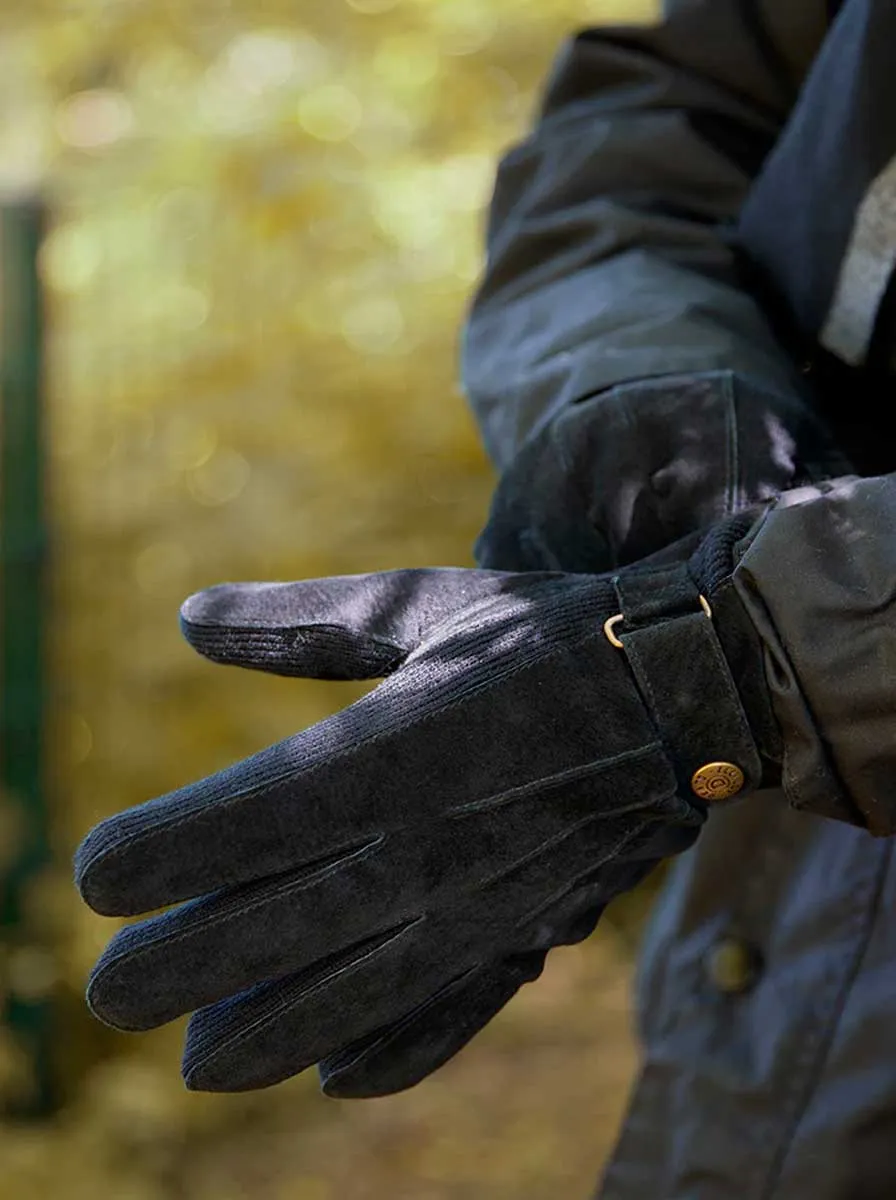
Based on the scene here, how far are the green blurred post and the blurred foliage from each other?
35 millimetres

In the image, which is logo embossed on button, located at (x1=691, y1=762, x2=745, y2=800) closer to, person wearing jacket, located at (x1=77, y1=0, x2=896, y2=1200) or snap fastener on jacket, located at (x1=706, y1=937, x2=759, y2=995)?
person wearing jacket, located at (x1=77, y1=0, x2=896, y2=1200)

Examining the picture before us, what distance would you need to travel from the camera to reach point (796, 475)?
1075mm

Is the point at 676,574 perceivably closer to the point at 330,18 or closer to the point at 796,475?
the point at 796,475

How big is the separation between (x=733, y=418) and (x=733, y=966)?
18.6 inches

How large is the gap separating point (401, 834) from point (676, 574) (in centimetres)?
25

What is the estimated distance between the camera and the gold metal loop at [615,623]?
2.92ft

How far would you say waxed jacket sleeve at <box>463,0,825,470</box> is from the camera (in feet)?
3.92

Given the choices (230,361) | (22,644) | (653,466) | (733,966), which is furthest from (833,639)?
(22,644)

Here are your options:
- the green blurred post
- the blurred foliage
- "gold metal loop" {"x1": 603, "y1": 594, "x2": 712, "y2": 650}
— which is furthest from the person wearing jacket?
the green blurred post

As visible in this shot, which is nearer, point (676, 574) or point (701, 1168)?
point (676, 574)

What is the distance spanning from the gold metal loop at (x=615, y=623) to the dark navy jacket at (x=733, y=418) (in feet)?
0.13

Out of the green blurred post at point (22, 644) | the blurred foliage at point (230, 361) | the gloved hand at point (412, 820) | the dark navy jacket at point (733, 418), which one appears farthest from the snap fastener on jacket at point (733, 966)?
the green blurred post at point (22, 644)

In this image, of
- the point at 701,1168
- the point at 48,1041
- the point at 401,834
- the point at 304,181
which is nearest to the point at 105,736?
the point at 48,1041

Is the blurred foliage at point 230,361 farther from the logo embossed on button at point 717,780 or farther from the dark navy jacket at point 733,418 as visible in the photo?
the logo embossed on button at point 717,780
